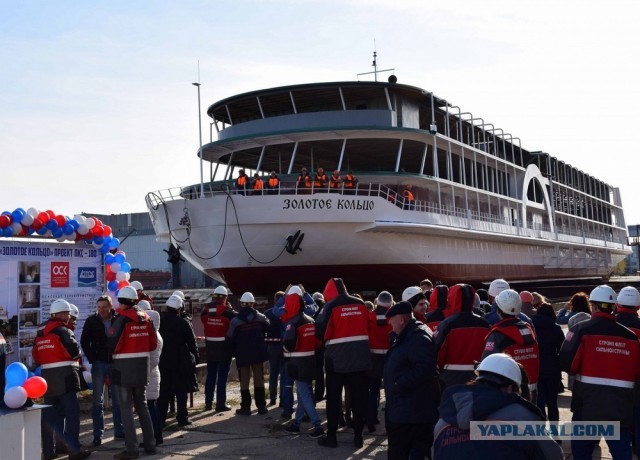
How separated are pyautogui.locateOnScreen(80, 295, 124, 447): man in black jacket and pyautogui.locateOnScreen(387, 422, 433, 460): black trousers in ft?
11.7

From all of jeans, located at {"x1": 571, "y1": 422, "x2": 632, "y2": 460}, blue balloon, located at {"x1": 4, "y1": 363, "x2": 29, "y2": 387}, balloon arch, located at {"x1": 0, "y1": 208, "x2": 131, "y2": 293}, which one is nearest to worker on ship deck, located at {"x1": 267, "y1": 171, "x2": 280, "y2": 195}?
balloon arch, located at {"x1": 0, "y1": 208, "x2": 131, "y2": 293}

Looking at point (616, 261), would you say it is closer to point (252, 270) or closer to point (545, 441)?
point (252, 270)

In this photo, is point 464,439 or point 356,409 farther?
point 356,409

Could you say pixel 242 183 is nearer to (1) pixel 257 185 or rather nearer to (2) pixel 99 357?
(1) pixel 257 185

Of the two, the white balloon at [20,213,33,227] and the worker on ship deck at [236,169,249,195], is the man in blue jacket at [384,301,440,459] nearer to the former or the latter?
the white balloon at [20,213,33,227]

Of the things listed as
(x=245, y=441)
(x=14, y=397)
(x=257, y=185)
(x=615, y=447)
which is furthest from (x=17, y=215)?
(x=257, y=185)

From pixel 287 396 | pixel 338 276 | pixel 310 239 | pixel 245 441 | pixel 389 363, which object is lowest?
pixel 245 441

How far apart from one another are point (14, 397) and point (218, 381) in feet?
15.0

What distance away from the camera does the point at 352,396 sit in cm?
688

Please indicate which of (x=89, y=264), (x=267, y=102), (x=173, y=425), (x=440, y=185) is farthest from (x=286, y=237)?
(x=173, y=425)

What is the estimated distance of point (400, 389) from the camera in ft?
15.9

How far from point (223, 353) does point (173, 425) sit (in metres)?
1.29

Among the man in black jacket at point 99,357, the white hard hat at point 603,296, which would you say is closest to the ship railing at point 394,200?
the man in black jacket at point 99,357

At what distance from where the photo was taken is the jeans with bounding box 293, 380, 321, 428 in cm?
730
